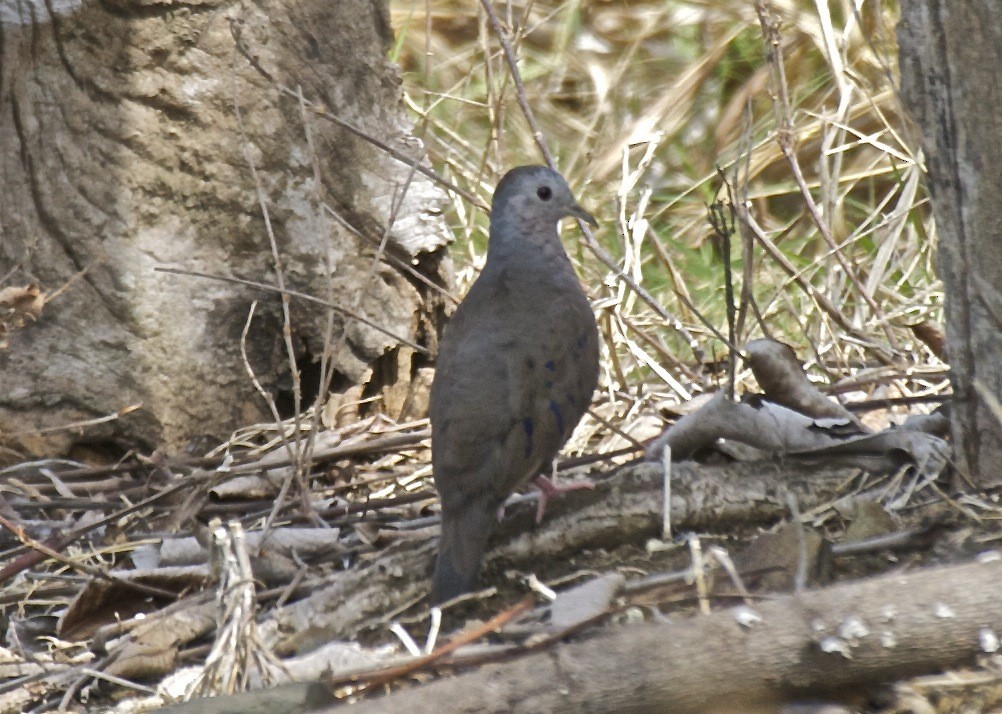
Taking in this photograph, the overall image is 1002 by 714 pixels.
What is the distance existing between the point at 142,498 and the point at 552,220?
5.11ft

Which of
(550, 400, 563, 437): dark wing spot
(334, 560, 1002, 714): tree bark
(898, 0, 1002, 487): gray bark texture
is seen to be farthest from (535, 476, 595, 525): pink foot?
(334, 560, 1002, 714): tree bark

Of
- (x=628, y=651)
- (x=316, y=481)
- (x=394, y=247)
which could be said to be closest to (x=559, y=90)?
(x=394, y=247)

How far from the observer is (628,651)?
2158 mm

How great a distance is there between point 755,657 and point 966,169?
4.55 feet

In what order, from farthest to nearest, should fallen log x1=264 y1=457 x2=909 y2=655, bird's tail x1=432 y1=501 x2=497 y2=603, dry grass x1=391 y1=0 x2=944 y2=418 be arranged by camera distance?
1. dry grass x1=391 y1=0 x2=944 y2=418
2. fallen log x1=264 y1=457 x2=909 y2=655
3. bird's tail x1=432 y1=501 x2=497 y2=603

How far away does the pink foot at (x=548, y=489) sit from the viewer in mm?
3449

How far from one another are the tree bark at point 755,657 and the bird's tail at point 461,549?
92 centimetres

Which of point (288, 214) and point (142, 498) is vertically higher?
point (288, 214)

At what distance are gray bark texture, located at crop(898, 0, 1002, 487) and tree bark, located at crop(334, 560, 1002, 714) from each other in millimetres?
850

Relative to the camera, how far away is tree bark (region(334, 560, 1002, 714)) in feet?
6.98

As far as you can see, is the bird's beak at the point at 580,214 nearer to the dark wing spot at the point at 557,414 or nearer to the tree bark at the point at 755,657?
the dark wing spot at the point at 557,414

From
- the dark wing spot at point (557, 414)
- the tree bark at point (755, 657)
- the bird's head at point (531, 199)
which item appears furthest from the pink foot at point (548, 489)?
the tree bark at point (755, 657)

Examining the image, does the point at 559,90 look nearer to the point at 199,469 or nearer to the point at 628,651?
the point at 199,469

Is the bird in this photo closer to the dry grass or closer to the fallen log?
the fallen log
